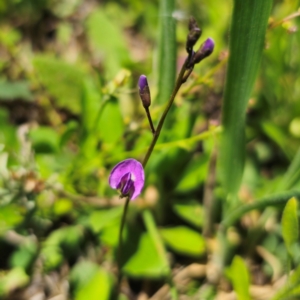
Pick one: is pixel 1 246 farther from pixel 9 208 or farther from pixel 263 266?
pixel 263 266

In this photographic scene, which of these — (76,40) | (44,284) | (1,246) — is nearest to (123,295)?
(44,284)

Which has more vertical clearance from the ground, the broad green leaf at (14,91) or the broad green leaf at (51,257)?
the broad green leaf at (14,91)

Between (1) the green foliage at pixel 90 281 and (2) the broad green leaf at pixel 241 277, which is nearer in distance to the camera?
(2) the broad green leaf at pixel 241 277

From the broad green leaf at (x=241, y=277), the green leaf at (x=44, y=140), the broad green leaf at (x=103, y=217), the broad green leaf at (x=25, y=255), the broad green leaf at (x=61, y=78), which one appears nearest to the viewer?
the broad green leaf at (x=241, y=277)

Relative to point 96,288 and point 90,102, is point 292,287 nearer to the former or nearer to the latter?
point 96,288

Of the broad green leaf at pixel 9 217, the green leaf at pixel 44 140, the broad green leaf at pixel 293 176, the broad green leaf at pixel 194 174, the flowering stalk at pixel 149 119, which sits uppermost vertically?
the flowering stalk at pixel 149 119

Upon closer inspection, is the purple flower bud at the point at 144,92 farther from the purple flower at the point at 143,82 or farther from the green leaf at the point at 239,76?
the green leaf at the point at 239,76

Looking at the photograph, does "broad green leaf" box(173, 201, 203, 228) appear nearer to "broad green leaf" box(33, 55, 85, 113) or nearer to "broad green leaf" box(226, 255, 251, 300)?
"broad green leaf" box(226, 255, 251, 300)

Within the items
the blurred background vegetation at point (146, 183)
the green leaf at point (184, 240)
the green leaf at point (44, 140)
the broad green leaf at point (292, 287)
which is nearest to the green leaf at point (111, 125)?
the blurred background vegetation at point (146, 183)

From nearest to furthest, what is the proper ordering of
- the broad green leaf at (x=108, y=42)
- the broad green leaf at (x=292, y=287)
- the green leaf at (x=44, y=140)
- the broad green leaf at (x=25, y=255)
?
the broad green leaf at (x=292, y=287) → the broad green leaf at (x=25, y=255) → the green leaf at (x=44, y=140) → the broad green leaf at (x=108, y=42)
